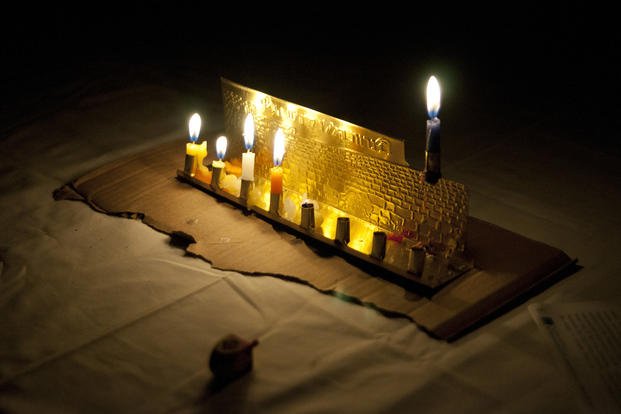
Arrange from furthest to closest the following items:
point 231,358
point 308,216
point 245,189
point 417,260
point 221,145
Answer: point 221,145, point 245,189, point 308,216, point 417,260, point 231,358

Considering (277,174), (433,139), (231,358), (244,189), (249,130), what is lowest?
(231,358)

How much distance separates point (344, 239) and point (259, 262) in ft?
0.91

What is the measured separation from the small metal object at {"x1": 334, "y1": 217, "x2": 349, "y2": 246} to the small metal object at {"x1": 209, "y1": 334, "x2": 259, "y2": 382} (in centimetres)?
57

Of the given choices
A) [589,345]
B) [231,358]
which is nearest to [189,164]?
[231,358]

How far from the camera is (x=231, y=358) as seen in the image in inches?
60.3

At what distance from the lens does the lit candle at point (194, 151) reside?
255 cm

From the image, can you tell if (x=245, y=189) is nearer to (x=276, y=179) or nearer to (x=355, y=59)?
(x=276, y=179)

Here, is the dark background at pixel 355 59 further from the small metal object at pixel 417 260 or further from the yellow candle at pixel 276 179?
the small metal object at pixel 417 260

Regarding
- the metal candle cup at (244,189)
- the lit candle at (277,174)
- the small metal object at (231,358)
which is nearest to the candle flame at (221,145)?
the metal candle cup at (244,189)

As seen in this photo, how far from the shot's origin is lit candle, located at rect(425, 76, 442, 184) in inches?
68.7

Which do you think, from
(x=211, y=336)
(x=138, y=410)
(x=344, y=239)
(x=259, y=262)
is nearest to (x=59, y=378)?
(x=138, y=410)

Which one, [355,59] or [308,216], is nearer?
[308,216]

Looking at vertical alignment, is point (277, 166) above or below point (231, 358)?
above

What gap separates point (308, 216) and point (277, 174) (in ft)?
0.65
